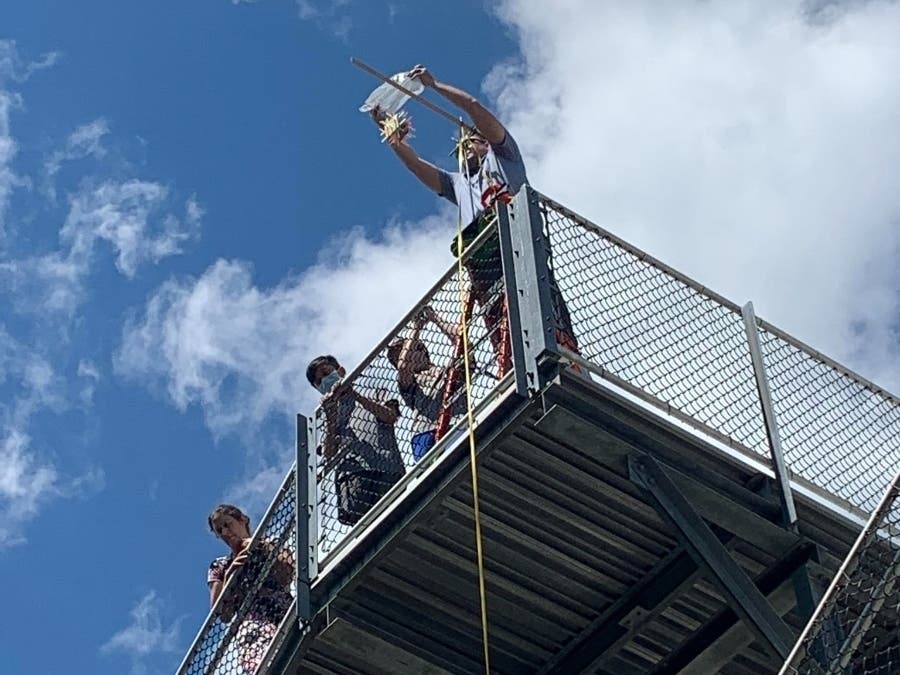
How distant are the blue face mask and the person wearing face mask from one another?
339 mm

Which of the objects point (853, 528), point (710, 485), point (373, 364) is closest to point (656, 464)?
point (710, 485)

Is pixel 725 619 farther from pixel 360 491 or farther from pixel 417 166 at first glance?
pixel 417 166

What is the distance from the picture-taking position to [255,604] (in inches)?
553

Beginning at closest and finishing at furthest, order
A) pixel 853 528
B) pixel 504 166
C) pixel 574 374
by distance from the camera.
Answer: pixel 574 374, pixel 853 528, pixel 504 166

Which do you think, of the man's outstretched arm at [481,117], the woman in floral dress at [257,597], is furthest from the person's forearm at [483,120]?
the woman in floral dress at [257,597]

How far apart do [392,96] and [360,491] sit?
4.22 metres

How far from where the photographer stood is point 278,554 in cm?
1387

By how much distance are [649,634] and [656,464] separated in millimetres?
1676

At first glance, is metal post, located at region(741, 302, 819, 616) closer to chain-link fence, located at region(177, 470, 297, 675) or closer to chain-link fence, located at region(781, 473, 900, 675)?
chain-link fence, located at region(781, 473, 900, 675)

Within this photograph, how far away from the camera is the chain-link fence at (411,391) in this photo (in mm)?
12523

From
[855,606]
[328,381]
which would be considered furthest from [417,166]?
[855,606]

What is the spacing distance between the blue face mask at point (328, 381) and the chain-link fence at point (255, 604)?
2.60 feet

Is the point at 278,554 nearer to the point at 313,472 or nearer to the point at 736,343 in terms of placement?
the point at 313,472

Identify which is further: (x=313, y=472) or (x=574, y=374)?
(x=313, y=472)
